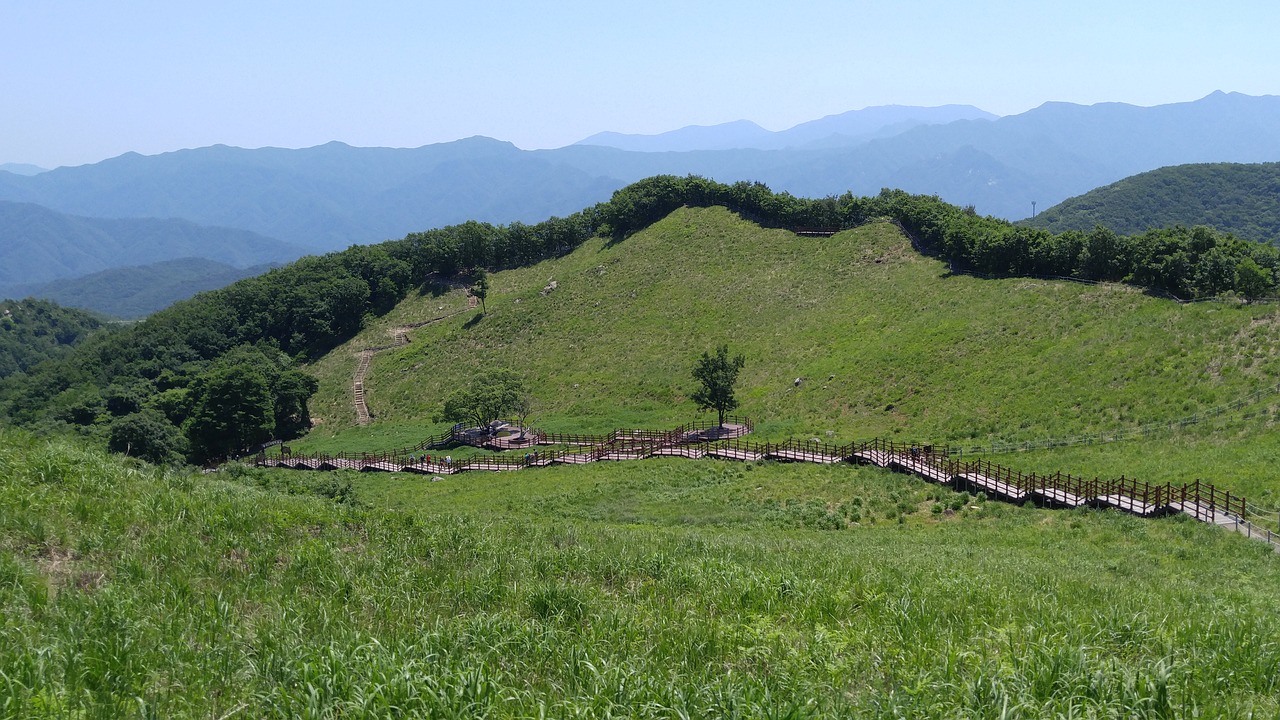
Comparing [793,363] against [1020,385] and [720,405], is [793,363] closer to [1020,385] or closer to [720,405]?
[720,405]

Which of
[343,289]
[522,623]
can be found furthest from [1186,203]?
[522,623]

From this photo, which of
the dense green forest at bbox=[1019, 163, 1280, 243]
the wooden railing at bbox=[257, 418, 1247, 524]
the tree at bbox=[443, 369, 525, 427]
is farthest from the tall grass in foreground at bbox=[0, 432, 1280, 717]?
the dense green forest at bbox=[1019, 163, 1280, 243]

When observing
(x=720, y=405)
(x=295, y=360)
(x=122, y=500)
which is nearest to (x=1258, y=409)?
(x=720, y=405)

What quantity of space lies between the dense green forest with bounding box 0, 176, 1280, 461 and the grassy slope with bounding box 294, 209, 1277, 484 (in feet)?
9.34

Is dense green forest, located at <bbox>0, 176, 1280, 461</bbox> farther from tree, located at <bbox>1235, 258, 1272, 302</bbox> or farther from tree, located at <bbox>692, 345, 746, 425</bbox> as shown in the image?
tree, located at <bbox>692, 345, 746, 425</bbox>

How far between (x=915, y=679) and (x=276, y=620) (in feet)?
23.8

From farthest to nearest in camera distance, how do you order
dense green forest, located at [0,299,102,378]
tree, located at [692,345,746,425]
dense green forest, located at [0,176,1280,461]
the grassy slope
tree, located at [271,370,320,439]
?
1. dense green forest, located at [0,299,102,378]
2. tree, located at [271,370,320,439]
3. dense green forest, located at [0,176,1280,461]
4. tree, located at [692,345,746,425]
5. the grassy slope

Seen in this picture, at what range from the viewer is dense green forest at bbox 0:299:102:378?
156000 millimetres

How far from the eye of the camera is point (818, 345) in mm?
55062

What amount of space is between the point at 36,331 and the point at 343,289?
137m

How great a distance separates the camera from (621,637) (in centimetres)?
880

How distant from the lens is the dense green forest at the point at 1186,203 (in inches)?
6225

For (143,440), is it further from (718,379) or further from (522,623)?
(522,623)

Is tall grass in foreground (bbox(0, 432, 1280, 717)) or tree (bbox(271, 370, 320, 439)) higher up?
tall grass in foreground (bbox(0, 432, 1280, 717))
